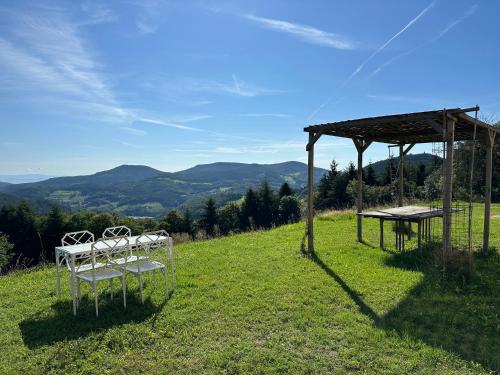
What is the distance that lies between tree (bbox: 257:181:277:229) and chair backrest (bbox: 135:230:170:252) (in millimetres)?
39628

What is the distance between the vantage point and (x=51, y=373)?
10.5 ft

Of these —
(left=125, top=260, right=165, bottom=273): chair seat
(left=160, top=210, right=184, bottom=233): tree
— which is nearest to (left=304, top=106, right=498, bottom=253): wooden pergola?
(left=125, top=260, right=165, bottom=273): chair seat

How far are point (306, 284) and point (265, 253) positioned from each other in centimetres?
234

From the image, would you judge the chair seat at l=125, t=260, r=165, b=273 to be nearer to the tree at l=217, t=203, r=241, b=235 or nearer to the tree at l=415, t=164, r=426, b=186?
the tree at l=415, t=164, r=426, b=186

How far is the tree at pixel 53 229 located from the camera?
109 feet

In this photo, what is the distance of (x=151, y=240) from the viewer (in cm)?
517

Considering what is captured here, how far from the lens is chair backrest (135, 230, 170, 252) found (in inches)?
199

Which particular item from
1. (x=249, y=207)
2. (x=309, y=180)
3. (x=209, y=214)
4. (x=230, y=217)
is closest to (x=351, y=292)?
(x=309, y=180)

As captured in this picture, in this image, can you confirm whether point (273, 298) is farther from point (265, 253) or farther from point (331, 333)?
point (265, 253)

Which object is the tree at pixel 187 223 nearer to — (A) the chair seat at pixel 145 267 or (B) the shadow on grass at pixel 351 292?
(B) the shadow on grass at pixel 351 292

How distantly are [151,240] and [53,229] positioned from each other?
112 feet

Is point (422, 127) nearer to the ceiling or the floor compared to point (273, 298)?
nearer to the ceiling

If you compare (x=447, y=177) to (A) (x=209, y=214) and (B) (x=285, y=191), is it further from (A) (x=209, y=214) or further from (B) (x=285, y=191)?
(B) (x=285, y=191)

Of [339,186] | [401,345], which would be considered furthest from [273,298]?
[339,186]
